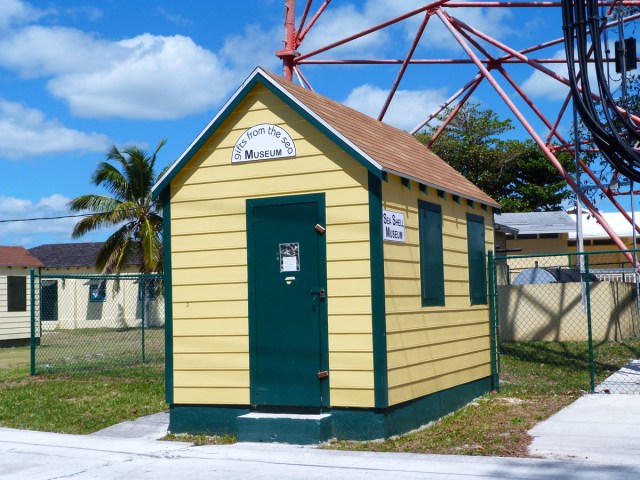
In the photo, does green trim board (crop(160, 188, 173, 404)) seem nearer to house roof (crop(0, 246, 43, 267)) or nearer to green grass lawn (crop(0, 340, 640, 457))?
green grass lawn (crop(0, 340, 640, 457))

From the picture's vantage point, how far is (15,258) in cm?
2630

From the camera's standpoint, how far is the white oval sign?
9.39 m

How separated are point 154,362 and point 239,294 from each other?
7.99 metres

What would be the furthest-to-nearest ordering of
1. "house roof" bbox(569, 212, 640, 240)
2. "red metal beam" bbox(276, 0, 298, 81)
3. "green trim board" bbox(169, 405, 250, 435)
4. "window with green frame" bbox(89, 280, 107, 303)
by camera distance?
"window with green frame" bbox(89, 280, 107, 303)
"house roof" bbox(569, 212, 640, 240)
"red metal beam" bbox(276, 0, 298, 81)
"green trim board" bbox(169, 405, 250, 435)

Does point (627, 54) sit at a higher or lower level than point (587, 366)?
higher

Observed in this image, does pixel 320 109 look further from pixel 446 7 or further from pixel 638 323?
pixel 638 323

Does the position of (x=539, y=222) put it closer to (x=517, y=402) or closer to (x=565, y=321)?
(x=565, y=321)

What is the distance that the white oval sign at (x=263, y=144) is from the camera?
9.39 m

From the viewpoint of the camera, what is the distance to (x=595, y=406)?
10461mm

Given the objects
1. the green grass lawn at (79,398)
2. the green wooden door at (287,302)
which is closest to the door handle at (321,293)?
the green wooden door at (287,302)

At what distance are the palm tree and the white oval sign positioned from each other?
863 inches

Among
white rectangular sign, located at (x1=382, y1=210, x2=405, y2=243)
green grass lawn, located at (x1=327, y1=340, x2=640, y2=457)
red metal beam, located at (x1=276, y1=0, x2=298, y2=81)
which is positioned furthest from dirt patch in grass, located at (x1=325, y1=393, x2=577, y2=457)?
red metal beam, located at (x1=276, y1=0, x2=298, y2=81)

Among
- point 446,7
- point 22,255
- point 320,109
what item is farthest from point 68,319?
point 320,109

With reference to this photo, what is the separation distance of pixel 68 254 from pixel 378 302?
124 feet
